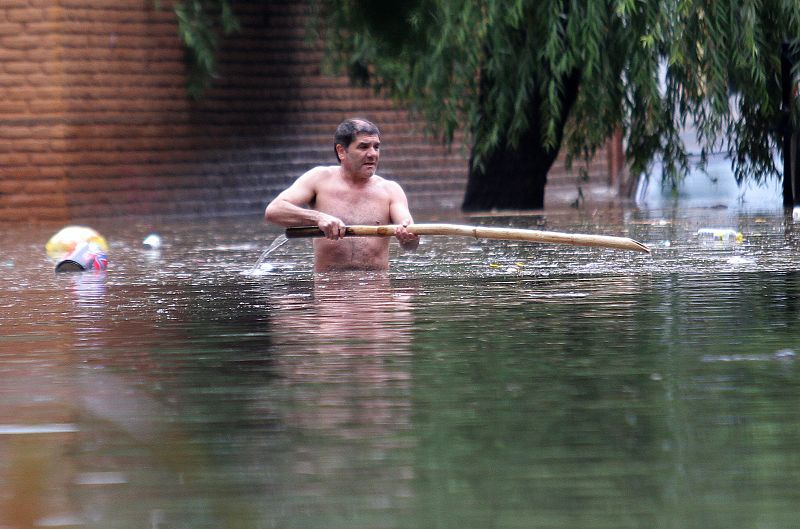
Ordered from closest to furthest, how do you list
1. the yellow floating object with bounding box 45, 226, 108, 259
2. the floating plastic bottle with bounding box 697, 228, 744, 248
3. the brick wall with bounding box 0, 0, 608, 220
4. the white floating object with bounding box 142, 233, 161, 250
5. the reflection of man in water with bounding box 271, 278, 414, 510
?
1. the reflection of man in water with bounding box 271, 278, 414, 510
2. the floating plastic bottle with bounding box 697, 228, 744, 248
3. the yellow floating object with bounding box 45, 226, 108, 259
4. the white floating object with bounding box 142, 233, 161, 250
5. the brick wall with bounding box 0, 0, 608, 220

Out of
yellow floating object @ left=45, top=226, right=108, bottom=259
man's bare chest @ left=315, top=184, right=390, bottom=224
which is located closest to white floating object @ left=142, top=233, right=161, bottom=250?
yellow floating object @ left=45, top=226, right=108, bottom=259

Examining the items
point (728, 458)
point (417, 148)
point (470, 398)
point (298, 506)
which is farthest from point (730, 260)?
point (417, 148)

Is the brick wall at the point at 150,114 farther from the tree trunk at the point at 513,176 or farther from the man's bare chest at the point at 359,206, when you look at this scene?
the man's bare chest at the point at 359,206

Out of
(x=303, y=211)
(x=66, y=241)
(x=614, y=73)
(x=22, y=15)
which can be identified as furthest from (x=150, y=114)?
(x=303, y=211)

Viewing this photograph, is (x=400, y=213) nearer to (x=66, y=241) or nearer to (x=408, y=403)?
(x=66, y=241)

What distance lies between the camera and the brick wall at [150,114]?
17.9m

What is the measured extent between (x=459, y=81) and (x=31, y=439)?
504 inches

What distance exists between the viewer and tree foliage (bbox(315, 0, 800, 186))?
14750mm

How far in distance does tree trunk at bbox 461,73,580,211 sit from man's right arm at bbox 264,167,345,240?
793 cm

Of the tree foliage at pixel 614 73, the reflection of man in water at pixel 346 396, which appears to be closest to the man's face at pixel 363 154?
the reflection of man in water at pixel 346 396

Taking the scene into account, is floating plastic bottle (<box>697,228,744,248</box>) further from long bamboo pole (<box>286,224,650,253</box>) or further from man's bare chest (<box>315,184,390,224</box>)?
long bamboo pole (<box>286,224,650,253</box>)

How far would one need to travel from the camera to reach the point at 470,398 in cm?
457

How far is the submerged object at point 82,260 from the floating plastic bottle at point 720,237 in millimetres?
4017

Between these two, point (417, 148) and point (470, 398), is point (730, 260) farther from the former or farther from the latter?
point (417, 148)
